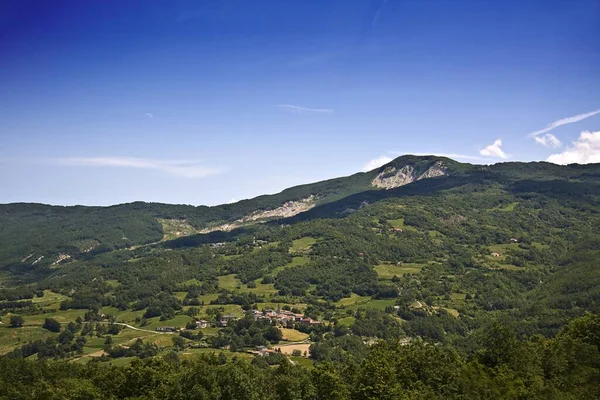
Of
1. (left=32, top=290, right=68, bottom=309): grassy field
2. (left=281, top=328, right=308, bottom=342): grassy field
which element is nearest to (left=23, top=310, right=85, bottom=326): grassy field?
(left=32, top=290, right=68, bottom=309): grassy field

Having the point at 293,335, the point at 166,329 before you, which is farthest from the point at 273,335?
the point at 166,329

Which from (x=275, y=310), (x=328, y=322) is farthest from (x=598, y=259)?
(x=275, y=310)

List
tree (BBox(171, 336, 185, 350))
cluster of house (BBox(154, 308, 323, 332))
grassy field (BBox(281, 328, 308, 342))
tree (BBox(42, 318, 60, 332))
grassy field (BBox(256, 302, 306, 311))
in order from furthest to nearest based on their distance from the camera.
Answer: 1. grassy field (BBox(256, 302, 306, 311))
2. tree (BBox(42, 318, 60, 332))
3. cluster of house (BBox(154, 308, 323, 332))
4. grassy field (BBox(281, 328, 308, 342))
5. tree (BBox(171, 336, 185, 350))

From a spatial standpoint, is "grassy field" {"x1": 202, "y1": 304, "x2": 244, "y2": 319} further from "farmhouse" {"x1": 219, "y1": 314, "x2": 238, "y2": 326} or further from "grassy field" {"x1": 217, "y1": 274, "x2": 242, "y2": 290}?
"grassy field" {"x1": 217, "y1": 274, "x2": 242, "y2": 290}

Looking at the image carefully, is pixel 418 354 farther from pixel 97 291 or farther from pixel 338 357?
pixel 97 291

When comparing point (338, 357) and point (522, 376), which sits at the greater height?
point (522, 376)

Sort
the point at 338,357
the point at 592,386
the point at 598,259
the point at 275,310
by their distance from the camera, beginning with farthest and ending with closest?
the point at 598,259
the point at 275,310
the point at 338,357
the point at 592,386
